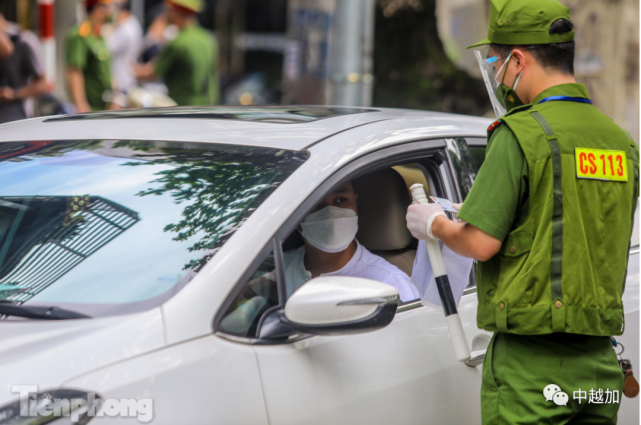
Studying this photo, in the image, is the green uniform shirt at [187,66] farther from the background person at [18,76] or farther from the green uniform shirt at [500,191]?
the green uniform shirt at [500,191]

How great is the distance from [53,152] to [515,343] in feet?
4.98

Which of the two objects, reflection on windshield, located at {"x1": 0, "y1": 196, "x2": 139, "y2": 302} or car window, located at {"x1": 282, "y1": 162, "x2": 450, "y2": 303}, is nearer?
reflection on windshield, located at {"x1": 0, "y1": 196, "x2": 139, "y2": 302}

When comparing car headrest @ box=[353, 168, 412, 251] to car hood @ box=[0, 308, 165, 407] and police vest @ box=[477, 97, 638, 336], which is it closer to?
police vest @ box=[477, 97, 638, 336]

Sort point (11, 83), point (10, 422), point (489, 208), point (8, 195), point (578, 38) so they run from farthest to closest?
point (578, 38), point (11, 83), point (8, 195), point (489, 208), point (10, 422)

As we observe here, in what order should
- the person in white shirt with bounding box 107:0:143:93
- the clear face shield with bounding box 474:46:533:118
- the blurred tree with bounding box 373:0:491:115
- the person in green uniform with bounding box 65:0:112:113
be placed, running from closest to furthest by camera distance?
the clear face shield with bounding box 474:46:533:118
the person in green uniform with bounding box 65:0:112:113
the blurred tree with bounding box 373:0:491:115
the person in white shirt with bounding box 107:0:143:93

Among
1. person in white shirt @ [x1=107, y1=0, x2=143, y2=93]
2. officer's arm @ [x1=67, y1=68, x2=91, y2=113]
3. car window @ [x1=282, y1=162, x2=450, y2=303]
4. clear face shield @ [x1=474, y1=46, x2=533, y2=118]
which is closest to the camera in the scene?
clear face shield @ [x1=474, y1=46, x2=533, y2=118]

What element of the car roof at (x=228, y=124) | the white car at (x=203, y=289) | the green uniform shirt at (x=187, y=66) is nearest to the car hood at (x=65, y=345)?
the white car at (x=203, y=289)

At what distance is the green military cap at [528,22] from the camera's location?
92.8 inches

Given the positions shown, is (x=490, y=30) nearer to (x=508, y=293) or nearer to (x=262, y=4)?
(x=508, y=293)

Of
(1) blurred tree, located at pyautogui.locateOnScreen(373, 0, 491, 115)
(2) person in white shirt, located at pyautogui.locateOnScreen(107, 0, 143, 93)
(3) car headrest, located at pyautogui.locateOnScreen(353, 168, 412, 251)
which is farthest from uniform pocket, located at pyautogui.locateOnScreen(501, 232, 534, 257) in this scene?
(2) person in white shirt, located at pyautogui.locateOnScreen(107, 0, 143, 93)

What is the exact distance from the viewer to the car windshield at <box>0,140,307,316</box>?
2213 millimetres

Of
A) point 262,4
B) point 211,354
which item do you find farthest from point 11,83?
point 262,4

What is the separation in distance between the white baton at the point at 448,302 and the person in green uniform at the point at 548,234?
0.09 metres

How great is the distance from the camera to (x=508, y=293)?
2254mm
